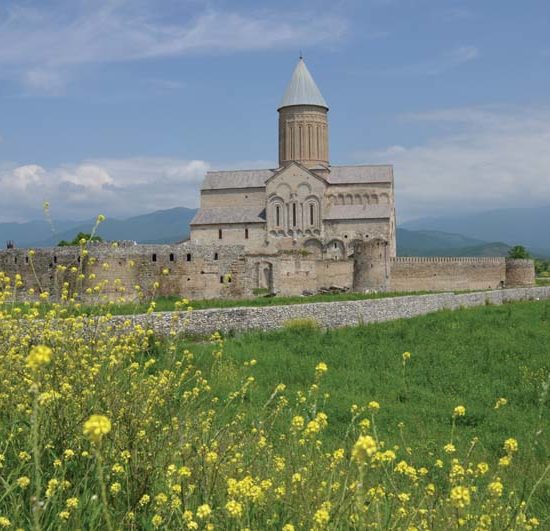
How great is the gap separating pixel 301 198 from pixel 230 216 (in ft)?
13.1

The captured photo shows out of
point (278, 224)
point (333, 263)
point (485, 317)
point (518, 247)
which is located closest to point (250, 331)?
point (485, 317)

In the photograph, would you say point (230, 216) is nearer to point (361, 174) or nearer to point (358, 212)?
point (358, 212)

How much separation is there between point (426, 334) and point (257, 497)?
9647 mm

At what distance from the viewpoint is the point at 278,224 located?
116 feet

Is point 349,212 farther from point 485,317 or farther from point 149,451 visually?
point 149,451

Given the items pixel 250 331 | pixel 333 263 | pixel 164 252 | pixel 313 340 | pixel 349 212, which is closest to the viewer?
pixel 313 340

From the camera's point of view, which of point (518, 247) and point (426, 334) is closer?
point (426, 334)

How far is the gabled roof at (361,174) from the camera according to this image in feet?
121

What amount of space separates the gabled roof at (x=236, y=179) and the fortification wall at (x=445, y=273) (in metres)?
11.7

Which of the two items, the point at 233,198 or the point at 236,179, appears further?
the point at 236,179

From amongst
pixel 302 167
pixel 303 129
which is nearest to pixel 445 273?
pixel 302 167

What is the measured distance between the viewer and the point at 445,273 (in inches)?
1169

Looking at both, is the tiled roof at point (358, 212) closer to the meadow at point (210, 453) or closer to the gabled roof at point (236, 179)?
the gabled roof at point (236, 179)

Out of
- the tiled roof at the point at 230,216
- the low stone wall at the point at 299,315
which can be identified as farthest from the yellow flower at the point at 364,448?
the tiled roof at the point at 230,216
